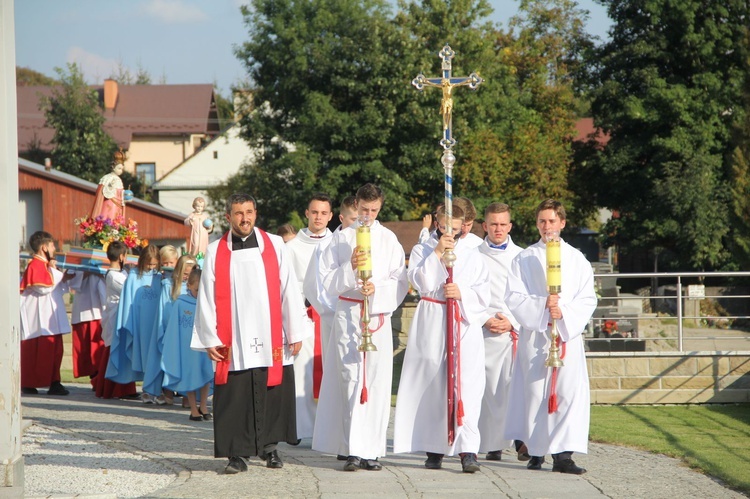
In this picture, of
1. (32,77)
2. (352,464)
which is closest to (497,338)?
(352,464)

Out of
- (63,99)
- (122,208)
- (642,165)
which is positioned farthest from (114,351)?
(63,99)

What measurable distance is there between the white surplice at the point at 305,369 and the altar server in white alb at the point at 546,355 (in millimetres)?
1930

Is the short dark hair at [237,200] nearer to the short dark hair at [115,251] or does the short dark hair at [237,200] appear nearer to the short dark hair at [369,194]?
the short dark hair at [369,194]

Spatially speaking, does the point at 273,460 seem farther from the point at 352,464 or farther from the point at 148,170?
the point at 148,170

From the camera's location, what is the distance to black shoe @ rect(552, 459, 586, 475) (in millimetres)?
7531

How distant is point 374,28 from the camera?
114 feet

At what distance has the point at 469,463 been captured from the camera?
7500mm

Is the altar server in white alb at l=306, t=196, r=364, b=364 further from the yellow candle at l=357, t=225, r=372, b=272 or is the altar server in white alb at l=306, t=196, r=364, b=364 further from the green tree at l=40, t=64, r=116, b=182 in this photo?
the green tree at l=40, t=64, r=116, b=182

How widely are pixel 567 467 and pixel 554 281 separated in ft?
4.49

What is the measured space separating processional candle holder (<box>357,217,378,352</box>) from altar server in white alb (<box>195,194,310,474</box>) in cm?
55

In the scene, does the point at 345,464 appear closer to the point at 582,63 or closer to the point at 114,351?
the point at 114,351

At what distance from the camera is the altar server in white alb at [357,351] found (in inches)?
297

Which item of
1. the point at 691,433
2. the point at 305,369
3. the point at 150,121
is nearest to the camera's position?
the point at 305,369

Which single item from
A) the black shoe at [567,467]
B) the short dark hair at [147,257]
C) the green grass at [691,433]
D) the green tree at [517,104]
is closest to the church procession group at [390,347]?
the black shoe at [567,467]
